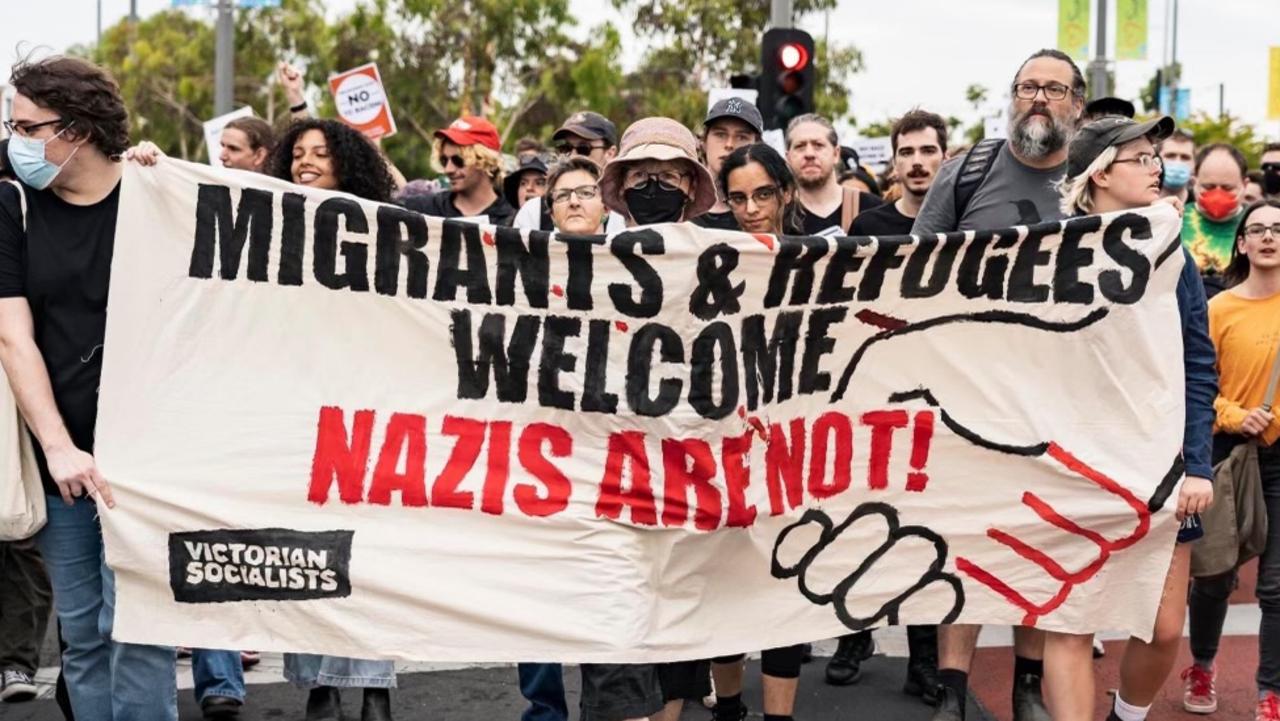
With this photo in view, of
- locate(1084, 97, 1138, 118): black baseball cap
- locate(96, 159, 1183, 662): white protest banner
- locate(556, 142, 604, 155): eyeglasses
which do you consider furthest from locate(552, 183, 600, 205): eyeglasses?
locate(1084, 97, 1138, 118): black baseball cap

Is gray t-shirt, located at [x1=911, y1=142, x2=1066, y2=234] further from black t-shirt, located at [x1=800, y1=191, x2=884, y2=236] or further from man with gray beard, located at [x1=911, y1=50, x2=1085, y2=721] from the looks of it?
black t-shirt, located at [x1=800, y1=191, x2=884, y2=236]

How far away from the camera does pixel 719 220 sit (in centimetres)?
542

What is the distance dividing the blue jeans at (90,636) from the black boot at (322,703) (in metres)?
0.91

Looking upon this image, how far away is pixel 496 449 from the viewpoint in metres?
4.61

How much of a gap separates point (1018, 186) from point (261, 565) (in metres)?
2.77

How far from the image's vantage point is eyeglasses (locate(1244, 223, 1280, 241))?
5629 millimetres

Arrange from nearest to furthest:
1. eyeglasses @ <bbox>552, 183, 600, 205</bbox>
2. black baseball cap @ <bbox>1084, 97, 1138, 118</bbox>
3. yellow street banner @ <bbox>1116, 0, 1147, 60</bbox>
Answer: eyeglasses @ <bbox>552, 183, 600, 205</bbox> < black baseball cap @ <bbox>1084, 97, 1138, 118</bbox> < yellow street banner @ <bbox>1116, 0, 1147, 60</bbox>

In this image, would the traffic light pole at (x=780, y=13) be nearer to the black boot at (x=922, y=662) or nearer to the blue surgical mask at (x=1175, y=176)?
the blue surgical mask at (x=1175, y=176)

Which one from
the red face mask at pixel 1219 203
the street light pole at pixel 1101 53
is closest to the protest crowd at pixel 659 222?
the red face mask at pixel 1219 203

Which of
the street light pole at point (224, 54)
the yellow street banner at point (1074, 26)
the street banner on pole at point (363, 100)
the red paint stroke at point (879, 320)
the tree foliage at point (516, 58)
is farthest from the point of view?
the tree foliage at point (516, 58)

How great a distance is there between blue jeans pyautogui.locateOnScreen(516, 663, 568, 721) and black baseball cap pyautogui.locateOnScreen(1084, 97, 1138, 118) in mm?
3357

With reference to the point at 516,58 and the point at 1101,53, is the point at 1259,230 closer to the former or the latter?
the point at 1101,53

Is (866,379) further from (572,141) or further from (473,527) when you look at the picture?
(572,141)

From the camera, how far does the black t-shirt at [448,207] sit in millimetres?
7120
